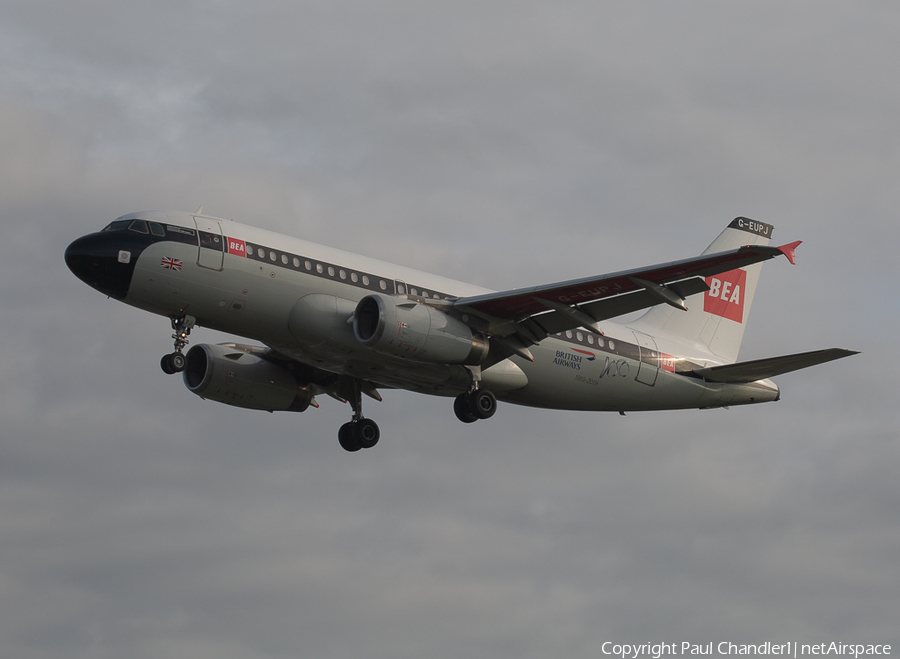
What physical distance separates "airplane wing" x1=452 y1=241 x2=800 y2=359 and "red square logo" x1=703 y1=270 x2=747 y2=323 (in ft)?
37.0

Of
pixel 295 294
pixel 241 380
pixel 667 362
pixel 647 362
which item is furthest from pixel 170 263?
pixel 667 362

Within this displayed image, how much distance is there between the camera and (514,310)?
35.5m

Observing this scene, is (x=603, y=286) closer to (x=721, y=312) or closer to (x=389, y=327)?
(x=389, y=327)

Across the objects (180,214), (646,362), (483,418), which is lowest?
(483,418)

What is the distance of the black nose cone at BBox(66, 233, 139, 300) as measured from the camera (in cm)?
3225

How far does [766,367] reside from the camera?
128ft

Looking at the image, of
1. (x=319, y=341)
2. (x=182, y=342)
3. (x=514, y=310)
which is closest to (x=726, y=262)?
(x=514, y=310)

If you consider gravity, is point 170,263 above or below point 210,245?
below

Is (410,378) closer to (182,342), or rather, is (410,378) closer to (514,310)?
(514,310)

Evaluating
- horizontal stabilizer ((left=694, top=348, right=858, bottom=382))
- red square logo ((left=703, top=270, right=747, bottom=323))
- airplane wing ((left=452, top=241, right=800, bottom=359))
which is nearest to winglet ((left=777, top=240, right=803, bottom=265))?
airplane wing ((left=452, top=241, right=800, bottom=359))

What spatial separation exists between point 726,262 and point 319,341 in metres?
11.7

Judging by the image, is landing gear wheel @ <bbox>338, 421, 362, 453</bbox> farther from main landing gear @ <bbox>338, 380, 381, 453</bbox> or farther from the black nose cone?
the black nose cone

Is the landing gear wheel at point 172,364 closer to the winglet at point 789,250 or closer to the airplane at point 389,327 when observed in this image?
the airplane at point 389,327

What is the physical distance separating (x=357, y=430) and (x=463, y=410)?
590 centimetres
